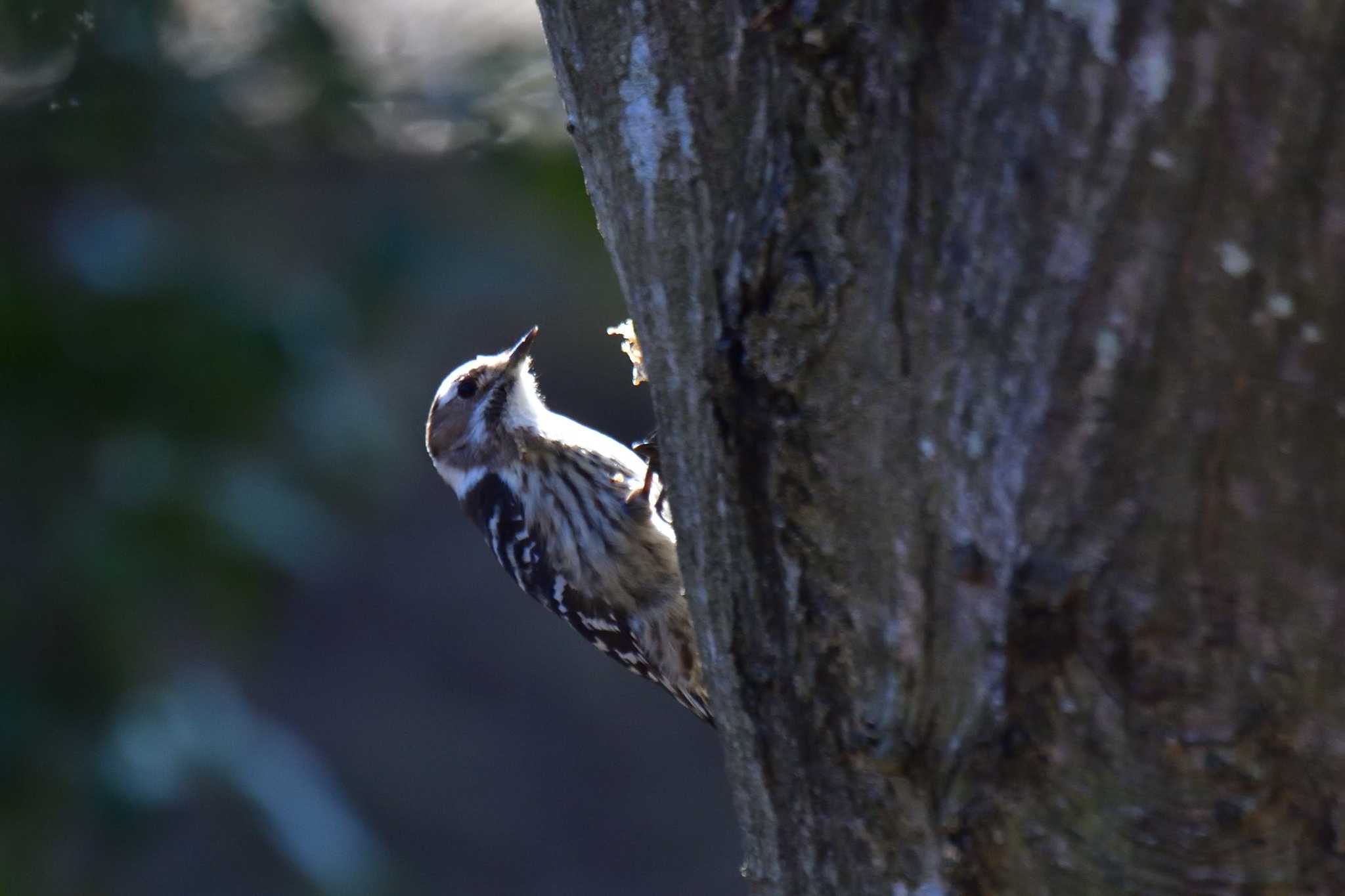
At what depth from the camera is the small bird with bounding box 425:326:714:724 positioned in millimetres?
4914

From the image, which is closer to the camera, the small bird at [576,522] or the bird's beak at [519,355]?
the small bird at [576,522]

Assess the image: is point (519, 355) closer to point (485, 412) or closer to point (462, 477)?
point (485, 412)

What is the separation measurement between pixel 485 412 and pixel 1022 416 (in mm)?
3844

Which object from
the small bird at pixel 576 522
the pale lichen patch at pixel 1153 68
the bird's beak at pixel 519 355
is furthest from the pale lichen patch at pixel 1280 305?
the bird's beak at pixel 519 355

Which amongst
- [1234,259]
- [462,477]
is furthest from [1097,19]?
[462,477]

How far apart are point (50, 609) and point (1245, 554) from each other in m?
4.99

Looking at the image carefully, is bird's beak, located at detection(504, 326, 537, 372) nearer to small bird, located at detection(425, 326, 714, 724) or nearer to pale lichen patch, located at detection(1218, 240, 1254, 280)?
small bird, located at detection(425, 326, 714, 724)

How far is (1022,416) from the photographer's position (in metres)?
1.68

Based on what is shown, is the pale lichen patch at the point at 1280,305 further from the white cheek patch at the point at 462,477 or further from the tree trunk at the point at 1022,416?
the white cheek patch at the point at 462,477

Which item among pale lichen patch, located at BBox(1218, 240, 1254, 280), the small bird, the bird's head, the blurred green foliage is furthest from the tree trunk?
the blurred green foliage

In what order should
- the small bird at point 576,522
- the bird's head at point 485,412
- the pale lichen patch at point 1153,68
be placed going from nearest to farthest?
the pale lichen patch at point 1153,68 → the small bird at point 576,522 → the bird's head at point 485,412

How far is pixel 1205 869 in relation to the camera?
1704 mm

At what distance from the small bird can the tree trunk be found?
8.69 feet

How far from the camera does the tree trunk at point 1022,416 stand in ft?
5.02
